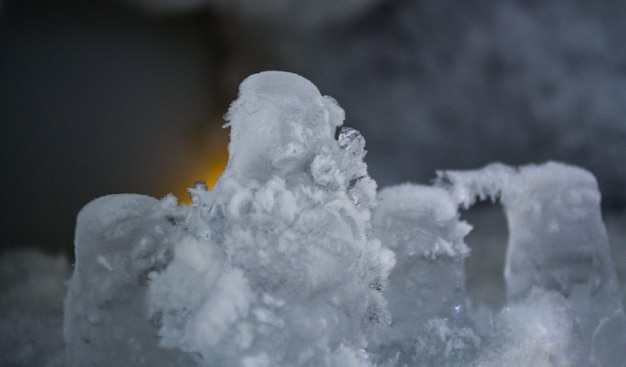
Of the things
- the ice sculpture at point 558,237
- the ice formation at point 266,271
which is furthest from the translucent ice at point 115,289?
the ice sculpture at point 558,237

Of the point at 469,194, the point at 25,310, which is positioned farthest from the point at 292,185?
the point at 25,310

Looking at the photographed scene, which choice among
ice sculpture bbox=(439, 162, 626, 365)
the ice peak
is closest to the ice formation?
the ice peak

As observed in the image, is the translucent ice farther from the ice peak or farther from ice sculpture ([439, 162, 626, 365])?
ice sculpture ([439, 162, 626, 365])

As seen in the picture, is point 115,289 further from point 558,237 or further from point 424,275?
point 558,237

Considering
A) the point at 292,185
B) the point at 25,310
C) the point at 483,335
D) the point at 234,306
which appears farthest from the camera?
the point at 25,310

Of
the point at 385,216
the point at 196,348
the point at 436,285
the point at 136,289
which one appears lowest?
the point at 196,348

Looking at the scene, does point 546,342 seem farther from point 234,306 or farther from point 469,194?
point 234,306
